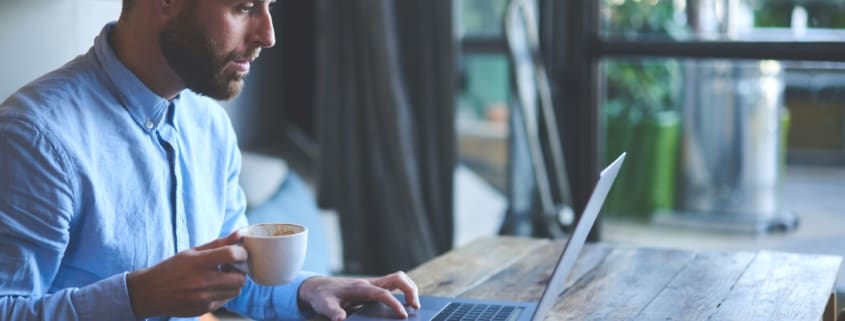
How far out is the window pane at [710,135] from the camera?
3496 mm

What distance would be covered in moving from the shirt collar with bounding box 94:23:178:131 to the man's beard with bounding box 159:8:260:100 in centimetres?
5

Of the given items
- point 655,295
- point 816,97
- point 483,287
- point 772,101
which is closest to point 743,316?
point 655,295

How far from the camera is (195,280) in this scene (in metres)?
1.24

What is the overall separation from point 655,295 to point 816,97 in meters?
2.05

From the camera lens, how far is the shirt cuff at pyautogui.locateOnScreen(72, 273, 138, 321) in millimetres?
1290

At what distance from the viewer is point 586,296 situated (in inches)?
62.3

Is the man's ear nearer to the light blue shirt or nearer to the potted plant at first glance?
the light blue shirt

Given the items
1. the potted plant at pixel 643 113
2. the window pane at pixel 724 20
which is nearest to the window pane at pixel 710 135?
the potted plant at pixel 643 113

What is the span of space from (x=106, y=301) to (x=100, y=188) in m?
0.17

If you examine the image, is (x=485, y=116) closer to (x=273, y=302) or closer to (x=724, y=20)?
(x=724, y=20)

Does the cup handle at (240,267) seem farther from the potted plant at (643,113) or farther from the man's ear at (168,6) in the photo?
the potted plant at (643,113)

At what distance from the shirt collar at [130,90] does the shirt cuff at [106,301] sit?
28 cm

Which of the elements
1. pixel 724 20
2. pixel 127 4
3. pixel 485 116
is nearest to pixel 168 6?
pixel 127 4

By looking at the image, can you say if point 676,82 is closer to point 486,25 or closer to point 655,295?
point 486,25
